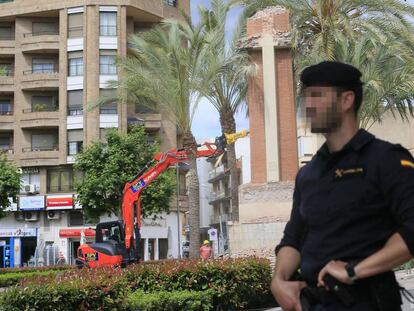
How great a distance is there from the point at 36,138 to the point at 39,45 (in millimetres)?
6907

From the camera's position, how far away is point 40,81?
152 ft

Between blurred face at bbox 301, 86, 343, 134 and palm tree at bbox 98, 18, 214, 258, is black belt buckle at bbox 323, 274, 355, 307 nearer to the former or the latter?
blurred face at bbox 301, 86, 343, 134

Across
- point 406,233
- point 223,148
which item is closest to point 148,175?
point 223,148

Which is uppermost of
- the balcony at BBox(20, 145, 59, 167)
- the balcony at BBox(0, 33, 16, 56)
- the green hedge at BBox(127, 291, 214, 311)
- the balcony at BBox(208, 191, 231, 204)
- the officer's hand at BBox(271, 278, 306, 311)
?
the balcony at BBox(0, 33, 16, 56)

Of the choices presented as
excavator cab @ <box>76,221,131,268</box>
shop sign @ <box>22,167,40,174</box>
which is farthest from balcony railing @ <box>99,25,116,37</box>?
excavator cab @ <box>76,221,131,268</box>

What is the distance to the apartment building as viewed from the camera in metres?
45.8

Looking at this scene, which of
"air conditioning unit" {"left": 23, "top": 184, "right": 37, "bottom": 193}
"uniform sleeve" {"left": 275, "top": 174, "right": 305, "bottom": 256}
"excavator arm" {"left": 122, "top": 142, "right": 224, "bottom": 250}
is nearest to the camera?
"uniform sleeve" {"left": 275, "top": 174, "right": 305, "bottom": 256}

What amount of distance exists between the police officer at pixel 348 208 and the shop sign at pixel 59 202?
44.2m

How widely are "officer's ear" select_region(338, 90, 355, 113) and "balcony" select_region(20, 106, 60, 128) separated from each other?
45000mm

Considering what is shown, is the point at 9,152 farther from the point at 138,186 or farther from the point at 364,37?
the point at 364,37

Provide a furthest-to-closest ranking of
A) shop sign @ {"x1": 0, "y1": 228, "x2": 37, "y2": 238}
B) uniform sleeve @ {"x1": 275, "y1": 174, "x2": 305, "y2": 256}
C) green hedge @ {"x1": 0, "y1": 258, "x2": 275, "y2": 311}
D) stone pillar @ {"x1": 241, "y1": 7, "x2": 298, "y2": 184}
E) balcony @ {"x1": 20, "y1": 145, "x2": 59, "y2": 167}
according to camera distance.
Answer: shop sign @ {"x1": 0, "y1": 228, "x2": 37, "y2": 238}
balcony @ {"x1": 20, "y1": 145, "x2": 59, "y2": 167}
stone pillar @ {"x1": 241, "y1": 7, "x2": 298, "y2": 184}
green hedge @ {"x1": 0, "y1": 258, "x2": 275, "y2": 311}
uniform sleeve @ {"x1": 275, "y1": 174, "x2": 305, "y2": 256}

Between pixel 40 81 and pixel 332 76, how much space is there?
46.0 meters

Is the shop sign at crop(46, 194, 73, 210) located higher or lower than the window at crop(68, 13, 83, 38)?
lower

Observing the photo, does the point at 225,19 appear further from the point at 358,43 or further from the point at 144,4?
the point at 144,4
